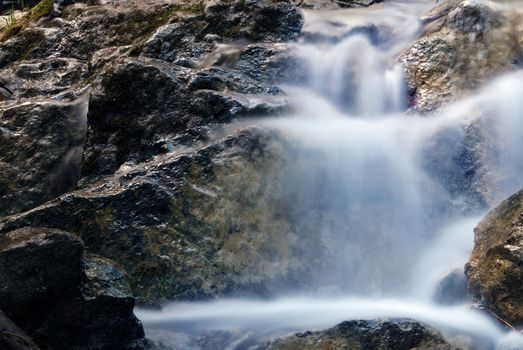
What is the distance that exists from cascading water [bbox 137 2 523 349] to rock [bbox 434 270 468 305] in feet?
0.22

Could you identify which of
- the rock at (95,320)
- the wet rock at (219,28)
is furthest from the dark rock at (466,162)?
the rock at (95,320)

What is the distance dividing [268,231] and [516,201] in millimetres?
1635

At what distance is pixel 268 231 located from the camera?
16.5ft

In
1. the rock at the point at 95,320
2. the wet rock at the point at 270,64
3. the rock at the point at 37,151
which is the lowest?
the rock at the point at 95,320

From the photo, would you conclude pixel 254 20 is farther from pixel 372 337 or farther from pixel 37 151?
pixel 372 337

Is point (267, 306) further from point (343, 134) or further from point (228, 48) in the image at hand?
point (228, 48)

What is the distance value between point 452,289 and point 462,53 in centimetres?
271

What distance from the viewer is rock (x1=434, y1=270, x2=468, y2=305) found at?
4602 millimetres

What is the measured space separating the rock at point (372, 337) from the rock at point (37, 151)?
272 centimetres

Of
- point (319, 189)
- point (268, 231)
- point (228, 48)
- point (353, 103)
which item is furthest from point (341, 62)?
point (268, 231)

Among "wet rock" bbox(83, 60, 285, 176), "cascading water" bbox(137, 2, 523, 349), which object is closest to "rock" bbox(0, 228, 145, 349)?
"cascading water" bbox(137, 2, 523, 349)

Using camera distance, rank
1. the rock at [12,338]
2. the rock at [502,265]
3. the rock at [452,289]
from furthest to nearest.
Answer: the rock at [452,289] → the rock at [502,265] → the rock at [12,338]

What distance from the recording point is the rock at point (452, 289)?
4.60m

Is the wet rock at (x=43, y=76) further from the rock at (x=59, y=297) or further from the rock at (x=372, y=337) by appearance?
the rock at (x=372, y=337)
